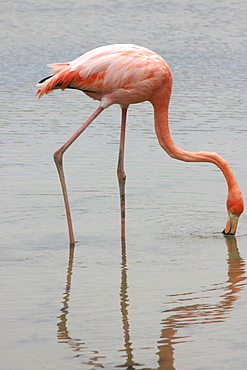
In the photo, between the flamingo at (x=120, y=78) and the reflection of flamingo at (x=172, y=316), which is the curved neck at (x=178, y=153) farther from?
the reflection of flamingo at (x=172, y=316)

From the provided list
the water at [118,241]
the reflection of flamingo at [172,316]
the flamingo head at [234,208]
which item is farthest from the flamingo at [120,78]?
the reflection of flamingo at [172,316]

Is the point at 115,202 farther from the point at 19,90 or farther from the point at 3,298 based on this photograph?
the point at 19,90

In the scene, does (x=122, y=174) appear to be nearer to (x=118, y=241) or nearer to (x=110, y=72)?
(x=118, y=241)

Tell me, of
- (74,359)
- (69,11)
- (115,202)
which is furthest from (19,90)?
(69,11)

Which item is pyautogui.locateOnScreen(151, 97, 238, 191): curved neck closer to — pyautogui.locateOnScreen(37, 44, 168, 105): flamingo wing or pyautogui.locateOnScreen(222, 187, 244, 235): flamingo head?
pyautogui.locateOnScreen(222, 187, 244, 235): flamingo head

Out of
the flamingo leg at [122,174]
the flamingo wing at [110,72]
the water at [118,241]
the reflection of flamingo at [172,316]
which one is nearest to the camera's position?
the reflection of flamingo at [172,316]

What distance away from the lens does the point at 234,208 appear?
242 inches

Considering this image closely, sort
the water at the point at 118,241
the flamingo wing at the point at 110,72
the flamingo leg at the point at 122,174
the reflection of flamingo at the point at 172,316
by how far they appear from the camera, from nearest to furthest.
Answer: the reflection of flamingo at the point at 172,316 → the water at the point at 118,241 → the flamingo wing at the point at 110,72 → the flamingo leg at the point at 122,174

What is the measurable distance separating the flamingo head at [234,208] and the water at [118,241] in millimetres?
133

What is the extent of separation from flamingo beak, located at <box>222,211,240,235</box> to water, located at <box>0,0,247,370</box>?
10cm

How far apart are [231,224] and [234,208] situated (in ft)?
0.53

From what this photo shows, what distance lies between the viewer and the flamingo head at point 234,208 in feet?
20.2

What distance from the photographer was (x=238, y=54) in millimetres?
17438

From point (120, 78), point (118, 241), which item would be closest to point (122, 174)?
point (118, 241)
